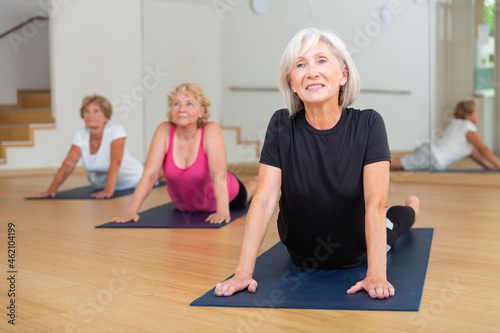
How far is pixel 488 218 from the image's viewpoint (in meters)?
2.99

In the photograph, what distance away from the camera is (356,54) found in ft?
16.5

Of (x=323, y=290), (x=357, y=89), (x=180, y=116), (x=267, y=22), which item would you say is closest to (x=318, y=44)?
(x=357, y=89)

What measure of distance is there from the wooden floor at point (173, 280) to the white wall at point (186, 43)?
2.52 m

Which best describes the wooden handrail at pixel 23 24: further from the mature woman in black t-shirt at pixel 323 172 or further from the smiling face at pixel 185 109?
the mature woman in black t-shirt at pixel 323 172

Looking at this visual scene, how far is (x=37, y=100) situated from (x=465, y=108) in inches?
191

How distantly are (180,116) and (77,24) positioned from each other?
156 inches

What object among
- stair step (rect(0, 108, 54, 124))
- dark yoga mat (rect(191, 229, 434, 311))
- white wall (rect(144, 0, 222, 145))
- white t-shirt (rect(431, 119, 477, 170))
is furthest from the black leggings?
stair step (rect(0, 108, 54, 124))

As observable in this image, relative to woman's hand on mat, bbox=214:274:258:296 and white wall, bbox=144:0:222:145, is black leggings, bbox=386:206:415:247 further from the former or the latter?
white wall, bbox=144:0:222:145

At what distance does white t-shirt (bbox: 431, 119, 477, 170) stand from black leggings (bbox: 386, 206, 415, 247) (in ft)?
7.84

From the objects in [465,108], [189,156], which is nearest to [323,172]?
[189,156]

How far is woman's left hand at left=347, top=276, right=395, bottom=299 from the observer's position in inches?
60.4

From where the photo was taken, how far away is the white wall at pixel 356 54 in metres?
4.85

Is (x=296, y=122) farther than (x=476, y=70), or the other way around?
(x=476, y=70)

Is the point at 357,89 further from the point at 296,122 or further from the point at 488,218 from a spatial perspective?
the point at 488,218
